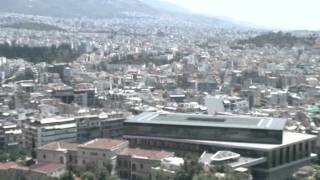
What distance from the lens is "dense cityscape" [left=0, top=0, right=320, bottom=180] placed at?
18.7 metres

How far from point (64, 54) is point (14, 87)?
66.2ft

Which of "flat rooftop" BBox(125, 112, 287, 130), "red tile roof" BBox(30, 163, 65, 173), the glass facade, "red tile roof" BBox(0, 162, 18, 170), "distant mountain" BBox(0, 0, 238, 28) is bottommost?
"red tile roof" BBox(0, 162, 18, 170)

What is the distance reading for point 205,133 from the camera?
20500mm

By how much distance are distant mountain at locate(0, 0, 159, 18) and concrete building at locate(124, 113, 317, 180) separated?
Answer: 113 meters

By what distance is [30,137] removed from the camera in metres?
22.6

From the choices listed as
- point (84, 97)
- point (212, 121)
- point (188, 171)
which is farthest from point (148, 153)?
point (84, 97)

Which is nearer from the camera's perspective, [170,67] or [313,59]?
[170,67]

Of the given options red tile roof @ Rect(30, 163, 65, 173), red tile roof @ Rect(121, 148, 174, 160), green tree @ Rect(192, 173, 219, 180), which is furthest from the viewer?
red tile roof @ Rect(121, 148, 174, 160)

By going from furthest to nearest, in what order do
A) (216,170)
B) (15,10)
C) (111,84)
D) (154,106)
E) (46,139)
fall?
(15,10)
(111,84)
(154,106)
(46,139)
(216,170)

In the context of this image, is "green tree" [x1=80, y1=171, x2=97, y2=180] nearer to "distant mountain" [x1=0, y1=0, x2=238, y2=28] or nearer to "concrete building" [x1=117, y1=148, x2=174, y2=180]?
"concrete building" [x1=117, y1=148, x2=174, y2=180]

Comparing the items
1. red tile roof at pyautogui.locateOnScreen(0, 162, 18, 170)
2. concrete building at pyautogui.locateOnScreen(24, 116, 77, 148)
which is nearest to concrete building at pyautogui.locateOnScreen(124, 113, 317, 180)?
concrete building at pyautogui.locateOnScreen(24, 116, 77, 148)

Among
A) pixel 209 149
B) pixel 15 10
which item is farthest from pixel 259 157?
pixel 15 10

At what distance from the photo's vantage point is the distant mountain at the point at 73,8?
5305 inches

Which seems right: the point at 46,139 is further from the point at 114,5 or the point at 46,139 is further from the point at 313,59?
the point at 114,5
